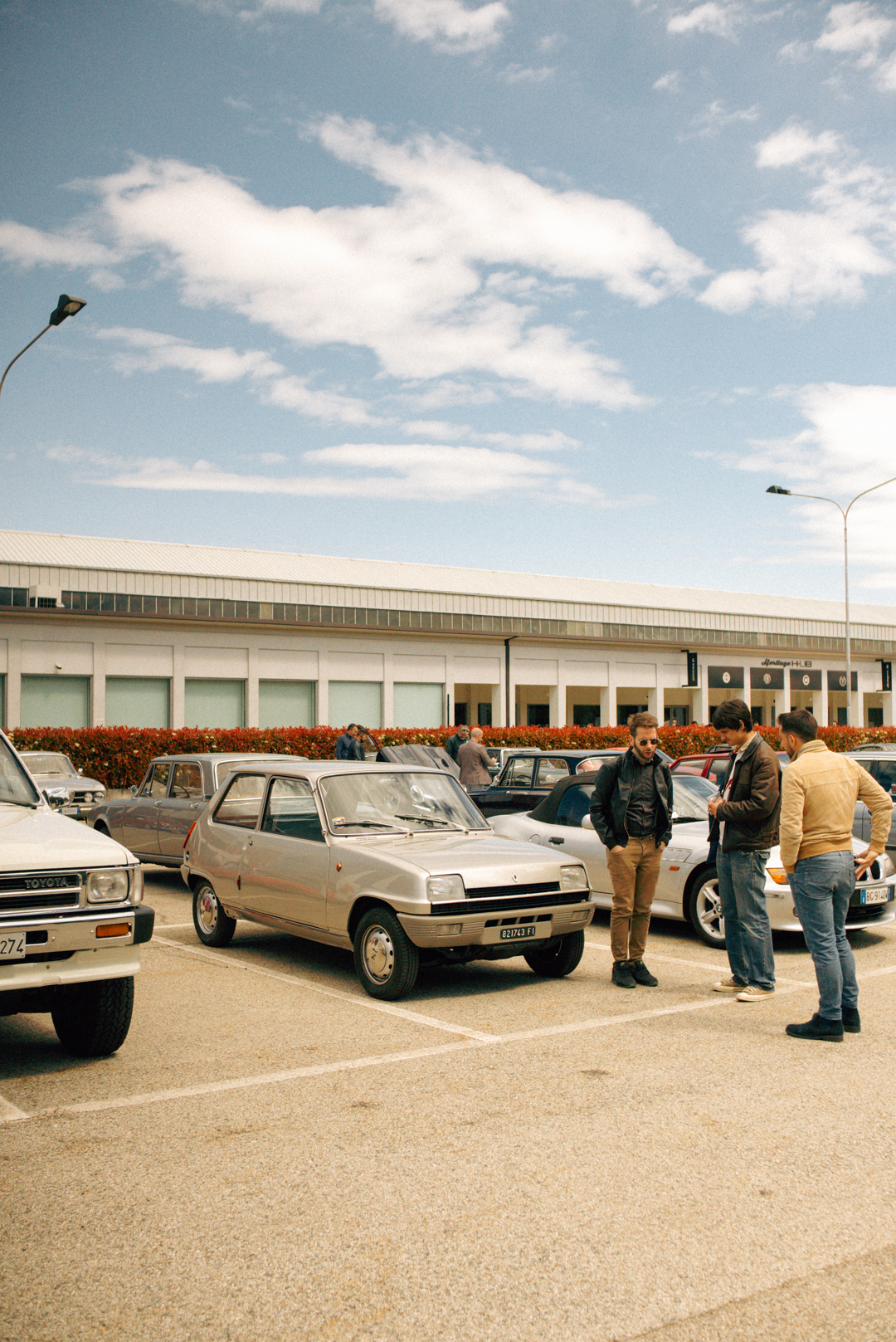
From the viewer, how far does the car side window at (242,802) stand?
8.90 metres

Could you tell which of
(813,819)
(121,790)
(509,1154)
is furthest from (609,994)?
(121,790)

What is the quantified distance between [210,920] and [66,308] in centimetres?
1038

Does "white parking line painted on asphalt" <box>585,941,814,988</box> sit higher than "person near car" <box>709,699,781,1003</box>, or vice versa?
"person near car" <box>709,699,781,1003</box>

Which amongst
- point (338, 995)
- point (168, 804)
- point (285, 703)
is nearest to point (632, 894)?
point (338, 995)

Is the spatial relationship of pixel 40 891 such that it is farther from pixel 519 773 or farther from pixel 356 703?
pixel 356 703

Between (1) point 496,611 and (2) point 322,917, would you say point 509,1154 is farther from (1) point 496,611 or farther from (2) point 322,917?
(1) point 496,611

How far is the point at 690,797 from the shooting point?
1061 centimetres

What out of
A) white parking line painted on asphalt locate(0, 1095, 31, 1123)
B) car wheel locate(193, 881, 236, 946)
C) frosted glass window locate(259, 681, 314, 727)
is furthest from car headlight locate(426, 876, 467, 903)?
frosted glass window locate(259, 681, 314, 727)

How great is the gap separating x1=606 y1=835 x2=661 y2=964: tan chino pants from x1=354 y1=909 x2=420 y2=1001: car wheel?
1.53 meters

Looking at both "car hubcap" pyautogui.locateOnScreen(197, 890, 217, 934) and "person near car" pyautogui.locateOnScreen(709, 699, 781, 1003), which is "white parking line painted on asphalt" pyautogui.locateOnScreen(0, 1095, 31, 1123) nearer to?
"car hubcap" pyautogui.locateOnScreen(197, 890, 217, 934)

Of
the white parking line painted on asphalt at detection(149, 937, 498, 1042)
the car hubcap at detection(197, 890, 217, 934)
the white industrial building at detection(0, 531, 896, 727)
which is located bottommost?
the white parking line painted on asphalt at detection(149, 937, 498, 1042)

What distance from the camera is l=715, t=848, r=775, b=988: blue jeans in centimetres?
705

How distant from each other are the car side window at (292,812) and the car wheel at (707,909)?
3444mm

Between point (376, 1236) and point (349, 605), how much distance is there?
3153 cm
